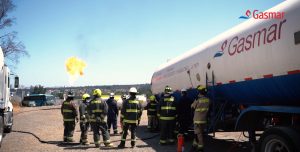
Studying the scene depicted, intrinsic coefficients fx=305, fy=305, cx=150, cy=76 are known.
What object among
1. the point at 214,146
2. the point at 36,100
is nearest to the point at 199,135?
the point at 214,146

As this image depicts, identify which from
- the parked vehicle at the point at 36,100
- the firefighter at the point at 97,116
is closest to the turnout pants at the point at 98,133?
the firefighter at the point at 97,116

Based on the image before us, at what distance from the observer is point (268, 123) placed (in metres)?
7.78

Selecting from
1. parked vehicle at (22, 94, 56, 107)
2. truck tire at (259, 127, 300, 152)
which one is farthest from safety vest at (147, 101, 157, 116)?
parked vehicle at (22, 94, 56, 107)

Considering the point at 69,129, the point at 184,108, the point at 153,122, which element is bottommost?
the point at 153,122

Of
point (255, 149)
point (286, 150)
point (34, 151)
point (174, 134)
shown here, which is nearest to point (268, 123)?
point (255, 149)

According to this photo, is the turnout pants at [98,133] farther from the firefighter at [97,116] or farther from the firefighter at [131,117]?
the firefighter at [131,117]

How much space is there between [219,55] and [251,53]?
1605 mm

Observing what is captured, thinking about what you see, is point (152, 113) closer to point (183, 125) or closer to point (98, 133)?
point (183, 125)

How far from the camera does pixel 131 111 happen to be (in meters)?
10.6

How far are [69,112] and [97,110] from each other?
161cm

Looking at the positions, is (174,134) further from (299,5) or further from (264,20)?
(299,5)

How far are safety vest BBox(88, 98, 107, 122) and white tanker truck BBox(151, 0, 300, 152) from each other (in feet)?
11.3

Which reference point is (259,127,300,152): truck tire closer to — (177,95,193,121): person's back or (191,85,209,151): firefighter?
(191,85,209,151): firefighter

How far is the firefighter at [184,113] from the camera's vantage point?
11008mm
